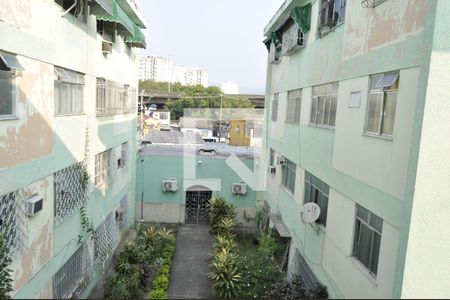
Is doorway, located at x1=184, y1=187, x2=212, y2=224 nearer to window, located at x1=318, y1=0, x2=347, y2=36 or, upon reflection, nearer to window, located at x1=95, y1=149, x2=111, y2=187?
window, located at x1=95, y1=149, x2=111, y2=187

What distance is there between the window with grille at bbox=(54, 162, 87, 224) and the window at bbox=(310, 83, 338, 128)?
5.60 m

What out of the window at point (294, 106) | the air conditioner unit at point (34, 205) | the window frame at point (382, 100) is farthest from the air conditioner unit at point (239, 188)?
the air conditioner unit at point (34, 205)

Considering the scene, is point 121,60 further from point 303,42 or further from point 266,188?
point 266,188

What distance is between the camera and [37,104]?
632 centimetres

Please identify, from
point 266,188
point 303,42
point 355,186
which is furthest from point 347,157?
point 266,188

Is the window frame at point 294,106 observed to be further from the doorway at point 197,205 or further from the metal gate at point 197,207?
the metal gate at point 197,207

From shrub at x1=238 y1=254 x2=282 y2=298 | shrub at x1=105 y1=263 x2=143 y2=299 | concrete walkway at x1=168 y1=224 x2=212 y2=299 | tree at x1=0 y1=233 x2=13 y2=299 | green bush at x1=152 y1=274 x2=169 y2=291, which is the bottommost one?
concrete walkway at x1=168 y1=224 x2=212 y2=299

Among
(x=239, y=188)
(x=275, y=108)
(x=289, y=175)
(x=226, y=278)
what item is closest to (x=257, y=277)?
(x=226, y=278)

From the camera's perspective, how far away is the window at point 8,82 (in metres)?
5.24

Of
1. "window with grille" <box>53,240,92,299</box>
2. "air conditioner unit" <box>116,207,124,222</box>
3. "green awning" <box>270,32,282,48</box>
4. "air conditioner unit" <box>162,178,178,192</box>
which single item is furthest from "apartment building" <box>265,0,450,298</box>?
"air conditioner unit" <box>162,178,178,192</box>

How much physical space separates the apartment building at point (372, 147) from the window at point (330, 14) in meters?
0.03

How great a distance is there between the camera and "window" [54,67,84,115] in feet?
23.9

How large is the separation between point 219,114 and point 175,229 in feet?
99.2

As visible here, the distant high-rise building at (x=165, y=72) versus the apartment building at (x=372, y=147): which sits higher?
the distant high-rise building at (x=165, y=72)
